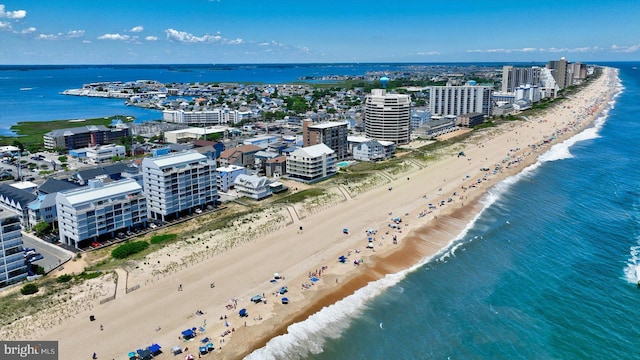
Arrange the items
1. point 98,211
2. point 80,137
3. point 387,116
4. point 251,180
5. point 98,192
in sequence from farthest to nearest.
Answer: point 80,137, point 387,116, point 251,180, point 98,192, point 98,211

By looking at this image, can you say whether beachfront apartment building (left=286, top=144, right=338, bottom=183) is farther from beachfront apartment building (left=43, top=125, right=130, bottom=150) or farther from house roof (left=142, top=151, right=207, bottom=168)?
beachfront apartment building (left=43, top=125, right=130, bottom=150)

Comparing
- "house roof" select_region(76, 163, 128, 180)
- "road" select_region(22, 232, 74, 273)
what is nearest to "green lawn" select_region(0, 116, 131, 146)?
"house roof" select_region(76, 163, 128, 180)

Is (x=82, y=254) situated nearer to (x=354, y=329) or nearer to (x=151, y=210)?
(x=151, y=210)

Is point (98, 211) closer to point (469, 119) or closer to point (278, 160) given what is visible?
point (278, 160)

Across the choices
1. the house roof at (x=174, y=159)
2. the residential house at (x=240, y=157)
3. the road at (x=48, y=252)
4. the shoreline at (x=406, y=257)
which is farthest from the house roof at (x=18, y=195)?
the shoreline at (x=406, y=257)

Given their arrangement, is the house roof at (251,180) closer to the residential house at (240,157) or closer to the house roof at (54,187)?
the residential house at (240,157)

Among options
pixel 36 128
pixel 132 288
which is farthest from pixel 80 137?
pixel 132 288
